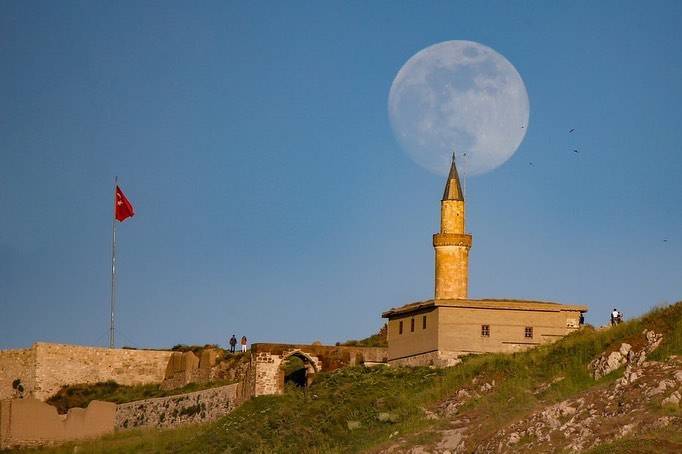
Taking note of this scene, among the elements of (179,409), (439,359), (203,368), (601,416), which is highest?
(203,368)

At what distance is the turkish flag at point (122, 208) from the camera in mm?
90250

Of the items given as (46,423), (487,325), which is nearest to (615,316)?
(487,325)

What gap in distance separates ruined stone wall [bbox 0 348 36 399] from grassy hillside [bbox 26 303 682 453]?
15419 millimetres

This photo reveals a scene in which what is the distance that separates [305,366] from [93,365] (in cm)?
1767

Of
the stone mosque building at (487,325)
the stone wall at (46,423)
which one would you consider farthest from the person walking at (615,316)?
the stone wall at (46,423)

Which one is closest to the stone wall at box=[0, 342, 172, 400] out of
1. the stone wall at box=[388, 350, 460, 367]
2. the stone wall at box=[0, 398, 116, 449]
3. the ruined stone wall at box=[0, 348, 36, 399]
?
the ruined stone wall at box=[0, 348, 36, 399]

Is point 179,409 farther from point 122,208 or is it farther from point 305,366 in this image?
point 122,208

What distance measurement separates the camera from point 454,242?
74.1 metres

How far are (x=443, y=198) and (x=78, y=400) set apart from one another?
75.7 ft

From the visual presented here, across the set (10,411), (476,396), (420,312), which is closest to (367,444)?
(476,396)

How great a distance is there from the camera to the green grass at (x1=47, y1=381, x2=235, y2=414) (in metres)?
81.7

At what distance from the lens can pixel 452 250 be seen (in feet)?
243

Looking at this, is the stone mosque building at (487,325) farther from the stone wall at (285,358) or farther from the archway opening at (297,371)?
the archway opening at (297,371)

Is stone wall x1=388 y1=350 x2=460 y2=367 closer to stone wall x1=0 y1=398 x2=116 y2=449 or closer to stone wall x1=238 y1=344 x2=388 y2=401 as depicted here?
stone wall x1=238 y1=344 x2=388 y2=401
